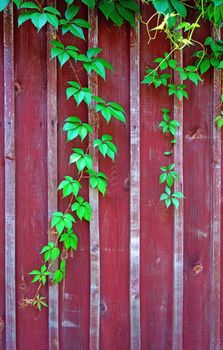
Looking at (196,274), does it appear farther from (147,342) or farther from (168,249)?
(147,342)

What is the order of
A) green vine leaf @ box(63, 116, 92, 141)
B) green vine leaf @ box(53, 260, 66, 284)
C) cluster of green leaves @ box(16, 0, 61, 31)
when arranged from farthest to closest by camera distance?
green vine leaf @ box(53, 260, 66, 284), green vine leaf @ box(63, 116, 92, 141), cluster of green leaves @ box(16, 0, 61, 31)

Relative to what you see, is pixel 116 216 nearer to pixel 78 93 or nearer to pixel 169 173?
pixel 169 173

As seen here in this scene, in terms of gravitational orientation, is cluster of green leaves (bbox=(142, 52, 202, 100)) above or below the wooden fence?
above

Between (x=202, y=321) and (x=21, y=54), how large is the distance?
1569mm

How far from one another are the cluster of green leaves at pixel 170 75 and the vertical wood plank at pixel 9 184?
63cm

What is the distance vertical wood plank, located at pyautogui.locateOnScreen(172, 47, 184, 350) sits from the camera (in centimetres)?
178

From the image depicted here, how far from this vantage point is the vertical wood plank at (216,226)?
Result: 70.7 inches

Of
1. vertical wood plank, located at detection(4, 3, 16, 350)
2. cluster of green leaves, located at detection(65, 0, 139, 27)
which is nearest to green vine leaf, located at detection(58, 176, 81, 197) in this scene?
vertical wood plank, located at detection(4, 3, 16, 350)

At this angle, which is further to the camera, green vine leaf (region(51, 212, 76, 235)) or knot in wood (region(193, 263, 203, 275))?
knot in wood (region(193, 263, 203, 275))

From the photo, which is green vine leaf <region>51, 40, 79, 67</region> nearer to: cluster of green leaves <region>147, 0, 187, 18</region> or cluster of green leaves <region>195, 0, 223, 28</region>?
cluster of green leaves <region>147, 0, 187, 18</region>

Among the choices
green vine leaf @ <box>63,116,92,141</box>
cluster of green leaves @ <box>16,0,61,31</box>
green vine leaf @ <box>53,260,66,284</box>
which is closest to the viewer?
cluster of green leaves @ <box>16,0,61,31</box>

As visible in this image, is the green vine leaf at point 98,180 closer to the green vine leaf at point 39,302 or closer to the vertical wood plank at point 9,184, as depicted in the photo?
the vertical wood plank at point 9,184

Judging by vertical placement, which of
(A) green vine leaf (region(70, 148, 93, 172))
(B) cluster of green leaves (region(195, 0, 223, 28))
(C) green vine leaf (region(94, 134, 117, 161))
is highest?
(B) cluster of green leaves (region(195, 0, 223, 28))

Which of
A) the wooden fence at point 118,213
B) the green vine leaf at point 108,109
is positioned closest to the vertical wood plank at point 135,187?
the wooden fence at point 118,213
